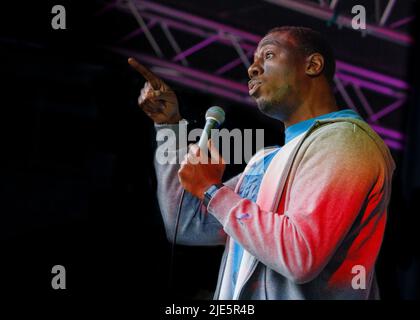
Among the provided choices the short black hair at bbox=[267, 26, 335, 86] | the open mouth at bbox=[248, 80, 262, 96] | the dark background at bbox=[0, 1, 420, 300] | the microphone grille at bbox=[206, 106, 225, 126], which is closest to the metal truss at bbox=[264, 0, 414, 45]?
the dark background at bbox=[0, 1, 420, 300]

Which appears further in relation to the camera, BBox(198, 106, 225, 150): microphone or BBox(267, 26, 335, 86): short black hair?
BBox(267, 26, 335, 86): short black hair

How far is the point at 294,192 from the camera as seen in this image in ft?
3.90

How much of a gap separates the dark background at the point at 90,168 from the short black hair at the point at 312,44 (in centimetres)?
37

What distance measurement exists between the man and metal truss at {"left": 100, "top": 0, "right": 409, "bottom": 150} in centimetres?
55

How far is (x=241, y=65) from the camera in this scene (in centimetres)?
223

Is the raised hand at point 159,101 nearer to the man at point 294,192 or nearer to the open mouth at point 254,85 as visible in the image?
the man at point 294,192

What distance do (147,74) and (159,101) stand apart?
3.7 inches

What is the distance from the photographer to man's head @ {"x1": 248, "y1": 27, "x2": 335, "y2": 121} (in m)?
1.37

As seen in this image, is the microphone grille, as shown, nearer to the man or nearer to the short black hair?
→ the man

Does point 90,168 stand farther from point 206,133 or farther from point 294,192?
point 294,192

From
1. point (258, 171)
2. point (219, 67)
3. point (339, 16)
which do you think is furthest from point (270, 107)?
point (219, 67)

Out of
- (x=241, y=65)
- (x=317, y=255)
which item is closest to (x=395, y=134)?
(x=241, y=65)

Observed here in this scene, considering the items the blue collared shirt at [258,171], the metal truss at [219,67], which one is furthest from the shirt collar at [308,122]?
the metal truss at [219,67]

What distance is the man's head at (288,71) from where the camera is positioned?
137cm
